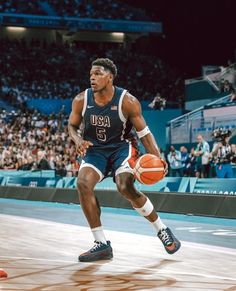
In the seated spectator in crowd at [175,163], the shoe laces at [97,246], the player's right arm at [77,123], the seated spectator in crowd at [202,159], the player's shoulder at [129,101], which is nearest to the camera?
the shoe laces at [97,246]

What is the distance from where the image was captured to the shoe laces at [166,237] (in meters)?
6.98

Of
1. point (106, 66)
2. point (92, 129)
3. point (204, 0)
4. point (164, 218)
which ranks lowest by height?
point (164, 218)

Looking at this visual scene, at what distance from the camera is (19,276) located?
5.54m

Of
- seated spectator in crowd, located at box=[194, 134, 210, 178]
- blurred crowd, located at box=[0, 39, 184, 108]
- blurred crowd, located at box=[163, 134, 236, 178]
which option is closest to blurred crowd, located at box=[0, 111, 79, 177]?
blurred crowd, located at box=[163, 134, 236, 178]

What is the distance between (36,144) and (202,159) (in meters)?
10.5

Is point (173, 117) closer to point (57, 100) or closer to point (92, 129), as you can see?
point (57, 100)

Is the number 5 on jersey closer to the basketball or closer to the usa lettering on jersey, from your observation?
the usa lettering on jersey

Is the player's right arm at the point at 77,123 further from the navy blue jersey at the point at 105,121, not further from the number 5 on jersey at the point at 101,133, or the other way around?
the number 5 on jersey at the point at 101,133

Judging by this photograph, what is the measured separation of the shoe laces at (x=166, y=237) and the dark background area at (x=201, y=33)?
119ft

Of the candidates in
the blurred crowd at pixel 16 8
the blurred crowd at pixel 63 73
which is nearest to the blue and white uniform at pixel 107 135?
the blurred crowd at pixel 63 73

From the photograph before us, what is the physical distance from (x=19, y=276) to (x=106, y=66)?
104 inches

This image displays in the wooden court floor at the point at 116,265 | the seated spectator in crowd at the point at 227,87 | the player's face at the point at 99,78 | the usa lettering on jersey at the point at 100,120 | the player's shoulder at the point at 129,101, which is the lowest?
the wooden court floor at the point at 116,265

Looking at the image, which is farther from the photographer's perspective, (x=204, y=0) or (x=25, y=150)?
(x=204, y=0)

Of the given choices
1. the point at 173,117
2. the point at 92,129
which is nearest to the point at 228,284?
the point at 92,129
